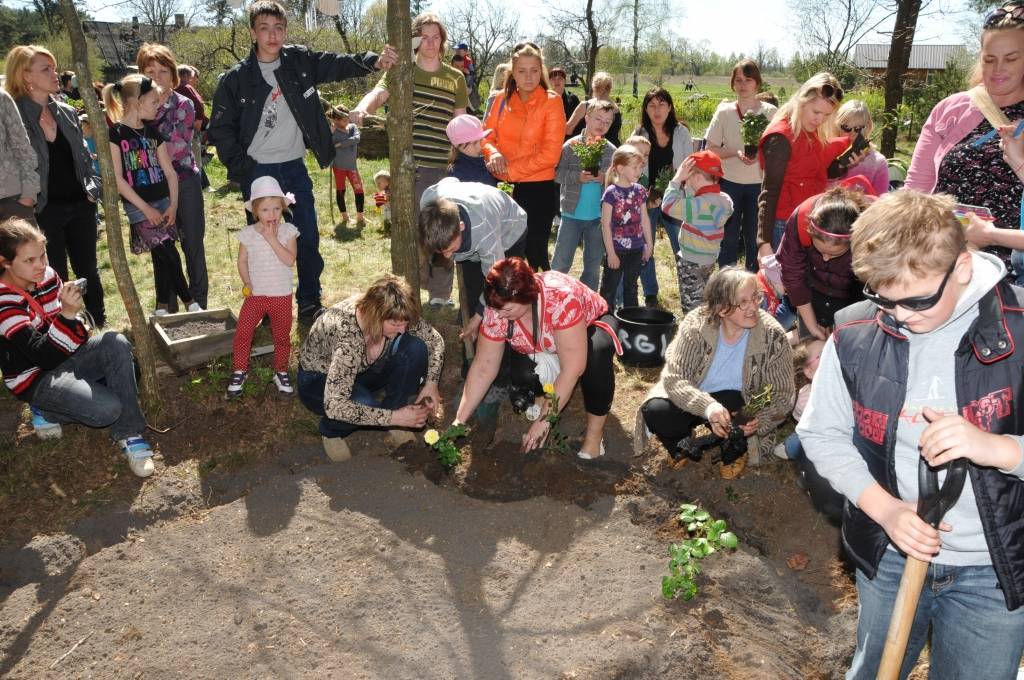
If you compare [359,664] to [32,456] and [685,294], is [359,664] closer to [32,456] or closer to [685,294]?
[32,456]

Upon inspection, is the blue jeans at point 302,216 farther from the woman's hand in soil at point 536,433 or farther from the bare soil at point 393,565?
the woman's hand in soil at point 536,433

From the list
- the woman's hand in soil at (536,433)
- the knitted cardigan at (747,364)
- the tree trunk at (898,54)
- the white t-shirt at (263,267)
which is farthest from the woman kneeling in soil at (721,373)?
the tree trunk at (898,54)

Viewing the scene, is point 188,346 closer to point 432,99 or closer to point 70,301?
point 70,301

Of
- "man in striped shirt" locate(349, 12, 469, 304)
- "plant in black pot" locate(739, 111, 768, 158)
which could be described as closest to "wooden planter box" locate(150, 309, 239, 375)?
"man in striped shirt" locate(349, 12, 469, 304)

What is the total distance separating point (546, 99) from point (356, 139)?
4.73 metres

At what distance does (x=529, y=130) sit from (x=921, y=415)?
4.17 metres

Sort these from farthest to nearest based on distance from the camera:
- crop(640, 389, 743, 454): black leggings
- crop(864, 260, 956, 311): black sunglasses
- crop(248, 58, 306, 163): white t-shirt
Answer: crop(248, 58, 306, 163): white t-shirt < crop(640, 389, 743, 454): black leggings < crop(864, 260, 956, 311): black sunglasses

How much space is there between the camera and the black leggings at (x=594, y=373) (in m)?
4.03

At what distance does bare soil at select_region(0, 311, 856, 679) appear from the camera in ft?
9.48

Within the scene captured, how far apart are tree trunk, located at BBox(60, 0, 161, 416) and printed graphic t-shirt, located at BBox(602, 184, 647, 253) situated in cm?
318

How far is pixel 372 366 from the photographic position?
4.16 m

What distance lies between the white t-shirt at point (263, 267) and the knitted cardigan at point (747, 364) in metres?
2.44

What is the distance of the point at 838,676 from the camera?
2.84 meters

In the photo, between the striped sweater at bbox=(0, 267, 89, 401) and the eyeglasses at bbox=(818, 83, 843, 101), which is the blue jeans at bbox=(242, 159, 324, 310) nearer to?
the striped sweater at bbox=(0, 267, 89, 401)
